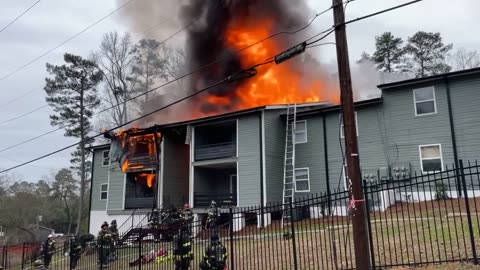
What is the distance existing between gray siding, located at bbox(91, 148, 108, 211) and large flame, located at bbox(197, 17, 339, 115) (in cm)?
867

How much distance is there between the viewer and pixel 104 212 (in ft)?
89.4

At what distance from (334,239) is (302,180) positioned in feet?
41.3

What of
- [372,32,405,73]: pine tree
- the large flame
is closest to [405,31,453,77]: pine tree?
[372,32,405,73]: pine tree

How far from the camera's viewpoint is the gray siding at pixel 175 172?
24.5 m

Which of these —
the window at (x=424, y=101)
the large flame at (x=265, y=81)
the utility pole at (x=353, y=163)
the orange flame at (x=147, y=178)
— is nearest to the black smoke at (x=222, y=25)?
the large flame at (x=265, y=81)

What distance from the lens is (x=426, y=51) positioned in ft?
145

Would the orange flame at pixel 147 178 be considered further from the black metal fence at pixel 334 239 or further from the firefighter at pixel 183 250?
the firefighter at pixel 183 250

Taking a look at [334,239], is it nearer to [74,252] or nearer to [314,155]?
[74,252]

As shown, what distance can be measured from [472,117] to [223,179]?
44.7ft

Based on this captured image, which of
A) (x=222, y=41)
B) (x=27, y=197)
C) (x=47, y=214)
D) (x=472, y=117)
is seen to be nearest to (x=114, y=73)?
(x=222, y=41)

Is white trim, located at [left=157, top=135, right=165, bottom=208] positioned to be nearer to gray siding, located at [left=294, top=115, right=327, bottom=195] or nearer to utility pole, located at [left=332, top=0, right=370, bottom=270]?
gray siding, located at [left=294, top=115, right=327, bottom=195]

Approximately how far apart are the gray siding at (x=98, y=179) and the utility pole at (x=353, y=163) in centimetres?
2386

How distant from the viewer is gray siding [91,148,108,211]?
28.5 m

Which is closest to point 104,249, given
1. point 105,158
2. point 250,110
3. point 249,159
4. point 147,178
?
point 249,159
